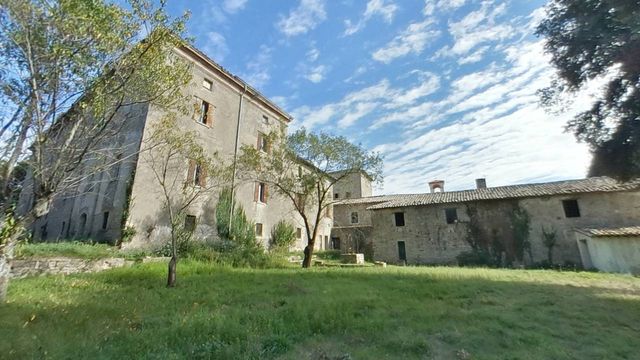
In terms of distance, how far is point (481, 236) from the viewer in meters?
24.1

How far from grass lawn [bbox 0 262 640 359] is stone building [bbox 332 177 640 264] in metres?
12.2

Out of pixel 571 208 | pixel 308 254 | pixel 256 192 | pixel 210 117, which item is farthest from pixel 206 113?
pixel 571 208

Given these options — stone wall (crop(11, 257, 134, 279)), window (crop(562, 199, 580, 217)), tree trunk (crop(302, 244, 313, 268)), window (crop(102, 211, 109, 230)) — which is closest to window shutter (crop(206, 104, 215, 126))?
window (crop(102, 211, 109, 230))

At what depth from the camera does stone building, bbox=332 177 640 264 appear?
840 inches

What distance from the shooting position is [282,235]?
24875 mm

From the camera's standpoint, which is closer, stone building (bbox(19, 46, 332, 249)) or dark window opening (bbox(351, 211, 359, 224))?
stone building (bbox(19, 46, 332, 249))

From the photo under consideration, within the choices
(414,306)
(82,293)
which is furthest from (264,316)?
(82,293)

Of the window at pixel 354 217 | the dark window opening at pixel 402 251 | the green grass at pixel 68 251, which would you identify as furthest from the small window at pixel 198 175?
the window at pixel 354 217

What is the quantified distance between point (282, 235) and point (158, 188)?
10.6m

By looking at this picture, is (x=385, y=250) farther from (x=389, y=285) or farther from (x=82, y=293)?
(x=82, y=293)

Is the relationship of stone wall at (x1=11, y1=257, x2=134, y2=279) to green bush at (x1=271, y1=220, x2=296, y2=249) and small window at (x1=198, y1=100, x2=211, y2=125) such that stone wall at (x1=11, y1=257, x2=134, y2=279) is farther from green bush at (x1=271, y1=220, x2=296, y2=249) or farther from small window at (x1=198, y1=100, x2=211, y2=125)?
green bush at (x1=271, y1=220, x2=296, y2=249)

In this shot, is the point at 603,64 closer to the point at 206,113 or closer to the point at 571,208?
the point at 571,208

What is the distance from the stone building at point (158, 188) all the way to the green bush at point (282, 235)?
21.3 inches

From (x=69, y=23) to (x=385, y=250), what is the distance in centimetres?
2547
